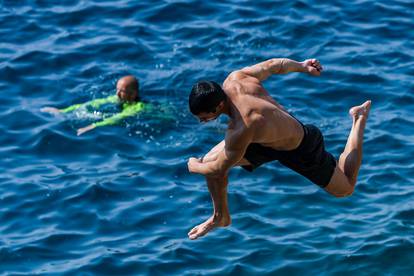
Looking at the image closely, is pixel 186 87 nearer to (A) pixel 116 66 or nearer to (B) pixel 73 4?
(A) pixel 116 66

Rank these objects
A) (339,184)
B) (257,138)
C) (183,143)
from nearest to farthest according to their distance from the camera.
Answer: (257,138)
(339,184)
(183,143)

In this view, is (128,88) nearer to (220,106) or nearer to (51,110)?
(51,110)

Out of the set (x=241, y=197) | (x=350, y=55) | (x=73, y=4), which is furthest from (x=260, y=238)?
(x=73, y=4)

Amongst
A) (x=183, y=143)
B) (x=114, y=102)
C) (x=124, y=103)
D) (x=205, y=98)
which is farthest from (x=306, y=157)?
(x=114, y=102)

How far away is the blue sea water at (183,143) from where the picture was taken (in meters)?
14.8

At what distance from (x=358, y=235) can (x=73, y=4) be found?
862 centimetres

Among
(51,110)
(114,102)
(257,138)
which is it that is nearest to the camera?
(257,138)

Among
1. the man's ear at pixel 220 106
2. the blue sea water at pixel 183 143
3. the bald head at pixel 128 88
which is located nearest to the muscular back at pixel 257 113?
the man's ear at pixel 220 106

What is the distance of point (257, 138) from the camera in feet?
36.6

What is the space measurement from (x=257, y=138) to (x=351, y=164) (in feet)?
5.91

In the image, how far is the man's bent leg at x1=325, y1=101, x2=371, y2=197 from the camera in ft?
40.5

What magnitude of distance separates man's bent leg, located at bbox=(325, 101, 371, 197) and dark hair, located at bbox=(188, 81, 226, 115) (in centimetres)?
212

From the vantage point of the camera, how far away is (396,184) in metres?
16.0

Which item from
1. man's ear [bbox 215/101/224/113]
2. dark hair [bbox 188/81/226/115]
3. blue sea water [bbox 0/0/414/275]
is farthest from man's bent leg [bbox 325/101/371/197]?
blue sea water [bbox 0/0/414/275]
